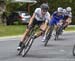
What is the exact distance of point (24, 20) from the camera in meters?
40.4

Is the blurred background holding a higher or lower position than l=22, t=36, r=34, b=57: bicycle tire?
lower

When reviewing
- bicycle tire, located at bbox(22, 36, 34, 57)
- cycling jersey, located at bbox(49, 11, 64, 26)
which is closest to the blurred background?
cycling jersey, located at bbox(49, 11, 64, 26)

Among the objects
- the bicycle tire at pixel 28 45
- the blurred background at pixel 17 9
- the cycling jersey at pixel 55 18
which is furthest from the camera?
the blurred background at pixel 17 9

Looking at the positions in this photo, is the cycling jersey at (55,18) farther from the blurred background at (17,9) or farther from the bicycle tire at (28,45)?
the blurred background at (17,9)

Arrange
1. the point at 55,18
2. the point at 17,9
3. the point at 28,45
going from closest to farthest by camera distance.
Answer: the point at 28,45, the point at 55,18, the point at 17,9

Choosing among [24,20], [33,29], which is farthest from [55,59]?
[24,20]

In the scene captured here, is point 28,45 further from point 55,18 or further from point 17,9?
point 17,9

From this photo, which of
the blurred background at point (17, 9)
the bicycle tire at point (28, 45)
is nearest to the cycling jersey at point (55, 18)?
the bicycle tire at point (28, 45)

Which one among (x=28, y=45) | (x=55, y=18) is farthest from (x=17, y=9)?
(x=28, y=45)

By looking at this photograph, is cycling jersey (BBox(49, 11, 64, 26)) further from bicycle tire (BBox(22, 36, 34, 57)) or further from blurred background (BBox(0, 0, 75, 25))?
blurred background (BBox(0, 0, 75, 25))

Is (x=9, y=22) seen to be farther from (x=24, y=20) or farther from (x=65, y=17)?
(x=65, y=17)

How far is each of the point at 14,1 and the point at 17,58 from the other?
92.2 ft

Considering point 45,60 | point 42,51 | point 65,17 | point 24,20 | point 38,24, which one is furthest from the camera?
point 24,20

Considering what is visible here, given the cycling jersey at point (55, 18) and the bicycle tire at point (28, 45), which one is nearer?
the bicycle tire at point (28, 45)
